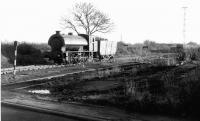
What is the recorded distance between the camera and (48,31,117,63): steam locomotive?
28.0m

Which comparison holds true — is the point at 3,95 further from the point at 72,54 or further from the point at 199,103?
the point at 72,54

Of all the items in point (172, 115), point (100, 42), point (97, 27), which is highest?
point (97, 27)

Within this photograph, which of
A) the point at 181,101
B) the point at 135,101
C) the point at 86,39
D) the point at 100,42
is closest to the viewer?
the point at 181,101

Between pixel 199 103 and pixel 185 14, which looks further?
pixel 185 14

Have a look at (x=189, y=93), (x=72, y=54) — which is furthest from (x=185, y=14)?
(x=189, y=93)

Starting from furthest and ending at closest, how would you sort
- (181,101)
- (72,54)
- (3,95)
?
(72,54) → (3,95) → (181,101)

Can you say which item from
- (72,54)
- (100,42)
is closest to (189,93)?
(72,54)

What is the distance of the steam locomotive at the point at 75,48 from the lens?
92.0 feet

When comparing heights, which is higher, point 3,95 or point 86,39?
point 86,39

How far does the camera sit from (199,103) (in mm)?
7336

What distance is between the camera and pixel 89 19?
5684cm

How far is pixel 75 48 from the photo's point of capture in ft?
98.5

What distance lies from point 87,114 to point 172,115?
7.24 feet

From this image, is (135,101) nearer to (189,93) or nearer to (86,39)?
(189,93)
